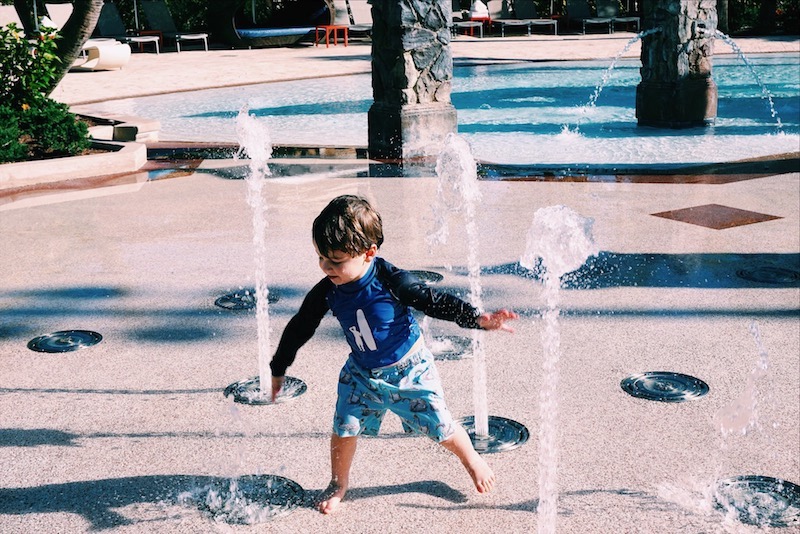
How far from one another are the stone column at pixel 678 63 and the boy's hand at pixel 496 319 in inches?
430

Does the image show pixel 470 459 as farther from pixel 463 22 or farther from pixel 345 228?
pixel 463 22

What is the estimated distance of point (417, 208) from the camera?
872 cm

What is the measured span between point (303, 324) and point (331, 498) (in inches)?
26.3

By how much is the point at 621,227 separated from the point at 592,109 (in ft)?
30.9

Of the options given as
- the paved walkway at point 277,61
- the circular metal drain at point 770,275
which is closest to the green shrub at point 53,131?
the paved walkway at point 277,61

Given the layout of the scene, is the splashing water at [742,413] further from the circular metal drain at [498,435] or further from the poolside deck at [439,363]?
the circular metal drain at [498,435]

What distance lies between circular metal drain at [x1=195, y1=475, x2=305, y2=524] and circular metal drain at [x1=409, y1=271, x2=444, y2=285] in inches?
108

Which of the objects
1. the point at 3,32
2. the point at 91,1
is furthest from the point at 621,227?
the point at 3,32

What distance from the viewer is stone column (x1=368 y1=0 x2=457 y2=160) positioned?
11.2 m

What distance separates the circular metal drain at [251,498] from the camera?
11.8 feet

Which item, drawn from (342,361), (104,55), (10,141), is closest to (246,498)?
(342,361)

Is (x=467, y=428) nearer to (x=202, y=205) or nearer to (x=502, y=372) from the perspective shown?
(x=502, y=372)

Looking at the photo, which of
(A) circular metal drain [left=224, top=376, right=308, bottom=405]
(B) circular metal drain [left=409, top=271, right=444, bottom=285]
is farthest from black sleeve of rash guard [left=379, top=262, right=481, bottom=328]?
(B) circular metal drain [left=409, top=271, right=444, bottom=285]

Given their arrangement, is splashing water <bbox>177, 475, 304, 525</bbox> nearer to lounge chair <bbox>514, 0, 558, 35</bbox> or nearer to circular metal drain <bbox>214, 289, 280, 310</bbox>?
circular metal drain <bbox>214, 289, 280, 310</bbox>
